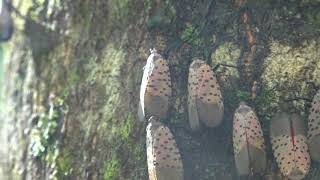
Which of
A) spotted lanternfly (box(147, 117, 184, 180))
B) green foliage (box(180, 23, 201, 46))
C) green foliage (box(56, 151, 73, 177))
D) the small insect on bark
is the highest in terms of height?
the small insect on bark

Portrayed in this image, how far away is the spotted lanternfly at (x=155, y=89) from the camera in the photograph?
292 cm

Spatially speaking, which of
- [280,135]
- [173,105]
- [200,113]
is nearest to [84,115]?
[173,105]

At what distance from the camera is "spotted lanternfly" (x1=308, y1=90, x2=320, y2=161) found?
2586mm

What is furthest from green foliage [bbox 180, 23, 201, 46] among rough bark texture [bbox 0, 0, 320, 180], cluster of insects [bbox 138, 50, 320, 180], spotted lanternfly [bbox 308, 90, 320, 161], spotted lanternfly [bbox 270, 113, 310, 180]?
spotted lanternfly [bbox 308, 90, 320, 161]

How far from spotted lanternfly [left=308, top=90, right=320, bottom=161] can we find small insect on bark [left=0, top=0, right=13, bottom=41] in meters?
2.84

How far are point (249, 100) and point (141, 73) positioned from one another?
0.72m

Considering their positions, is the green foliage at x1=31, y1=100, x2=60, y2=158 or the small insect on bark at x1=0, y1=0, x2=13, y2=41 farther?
the small insect on bark at x1=0, y1=0, x2=13, y2=41

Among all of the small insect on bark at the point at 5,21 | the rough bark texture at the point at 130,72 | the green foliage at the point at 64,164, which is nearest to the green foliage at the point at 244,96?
the rough bark texture at the point at 130,72

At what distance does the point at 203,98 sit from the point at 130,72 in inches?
25.9

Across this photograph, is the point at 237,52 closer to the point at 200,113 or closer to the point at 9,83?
the point at 200,113

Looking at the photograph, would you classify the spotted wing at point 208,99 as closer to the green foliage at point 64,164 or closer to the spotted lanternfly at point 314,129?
the spotted lanternfly at point 314,129

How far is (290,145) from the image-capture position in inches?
103

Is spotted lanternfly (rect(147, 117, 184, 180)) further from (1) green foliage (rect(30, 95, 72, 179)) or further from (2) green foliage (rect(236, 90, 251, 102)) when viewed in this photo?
(1) green foliage (rect(30, 95, 72, 179))

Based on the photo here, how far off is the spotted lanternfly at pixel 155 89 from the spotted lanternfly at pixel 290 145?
57 centimetres
